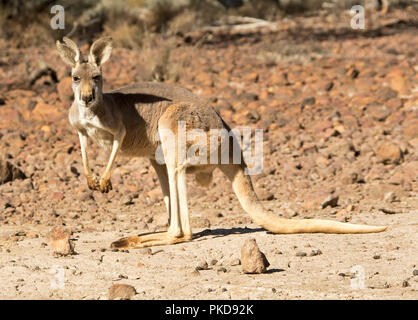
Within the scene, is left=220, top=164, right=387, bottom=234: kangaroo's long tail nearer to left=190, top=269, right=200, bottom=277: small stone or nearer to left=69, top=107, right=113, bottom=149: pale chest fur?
left=69, top=107, right=113, bottom=149: pale chest fur

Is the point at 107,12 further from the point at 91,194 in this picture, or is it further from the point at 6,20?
the point at 91,194

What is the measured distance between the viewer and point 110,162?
5293mm

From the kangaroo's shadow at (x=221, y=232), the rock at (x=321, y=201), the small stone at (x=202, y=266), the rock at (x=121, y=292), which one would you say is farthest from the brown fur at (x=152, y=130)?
the rock at (x=321, y=201)

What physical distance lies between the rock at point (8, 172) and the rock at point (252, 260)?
14.3 ft

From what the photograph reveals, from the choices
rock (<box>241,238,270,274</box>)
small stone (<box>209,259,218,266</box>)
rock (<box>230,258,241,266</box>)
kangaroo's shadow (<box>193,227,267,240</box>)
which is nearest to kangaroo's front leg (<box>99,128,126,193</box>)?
kangaroo's shadow (<box>193,227,267,240</box>)

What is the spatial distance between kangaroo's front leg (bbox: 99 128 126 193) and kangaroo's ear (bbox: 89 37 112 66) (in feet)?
1.86

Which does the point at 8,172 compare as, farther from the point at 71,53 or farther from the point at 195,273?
the point at 195,273

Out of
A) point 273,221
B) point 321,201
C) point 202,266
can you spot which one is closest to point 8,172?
point 321,201

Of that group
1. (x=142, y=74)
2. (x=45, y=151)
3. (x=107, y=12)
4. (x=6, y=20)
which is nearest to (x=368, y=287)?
(x=45, y=151)

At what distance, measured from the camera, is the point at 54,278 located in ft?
14.2

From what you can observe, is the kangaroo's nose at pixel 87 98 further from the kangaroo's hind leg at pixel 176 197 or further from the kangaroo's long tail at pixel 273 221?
the kangaroo's long tail at pixel 273 221

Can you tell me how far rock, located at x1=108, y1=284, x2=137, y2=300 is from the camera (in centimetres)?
388

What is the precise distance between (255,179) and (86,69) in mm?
3438

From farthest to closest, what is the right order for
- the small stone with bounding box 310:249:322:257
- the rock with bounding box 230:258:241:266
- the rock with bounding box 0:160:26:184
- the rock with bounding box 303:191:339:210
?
the rock with bounding box 0:160:26:184
the rock with bounding box 303:191:339:210
the small stone with bounding box 310:249:322:257
the rock with bounding box 230:258:241:266
